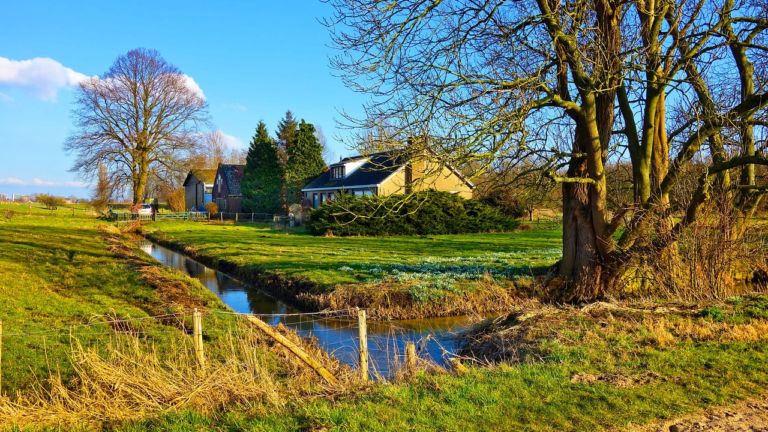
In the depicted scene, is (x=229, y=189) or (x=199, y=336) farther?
(x=229, y=189)

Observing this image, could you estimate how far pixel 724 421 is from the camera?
507cm

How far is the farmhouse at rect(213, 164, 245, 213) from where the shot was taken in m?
60.8

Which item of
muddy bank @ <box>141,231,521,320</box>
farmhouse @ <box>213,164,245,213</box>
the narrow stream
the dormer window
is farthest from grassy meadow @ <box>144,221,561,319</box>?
farmhouse @ <box>213,164,245,213</box>

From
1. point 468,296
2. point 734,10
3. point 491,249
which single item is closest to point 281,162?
point 491,249

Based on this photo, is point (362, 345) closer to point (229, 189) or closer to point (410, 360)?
point (410, 360)

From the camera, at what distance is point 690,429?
4887 millimetres

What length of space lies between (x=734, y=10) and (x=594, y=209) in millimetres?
5508

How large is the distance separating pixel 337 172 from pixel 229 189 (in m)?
18.8

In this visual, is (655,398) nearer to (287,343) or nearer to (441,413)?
(441,413)

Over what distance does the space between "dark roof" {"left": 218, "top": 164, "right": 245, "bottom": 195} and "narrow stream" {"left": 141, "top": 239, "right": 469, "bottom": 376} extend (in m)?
42.8

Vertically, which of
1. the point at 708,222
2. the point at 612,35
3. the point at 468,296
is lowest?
the point at 468,296

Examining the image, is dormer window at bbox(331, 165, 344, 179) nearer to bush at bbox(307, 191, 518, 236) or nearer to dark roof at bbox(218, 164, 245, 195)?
bush at bbox(307, 191, 518, 236)

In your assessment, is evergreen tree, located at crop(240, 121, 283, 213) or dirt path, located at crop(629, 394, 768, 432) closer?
dirt path, located at crop(629, 394, 768, 432)

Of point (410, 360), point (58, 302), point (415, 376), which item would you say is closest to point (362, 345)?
point (410, 360)
